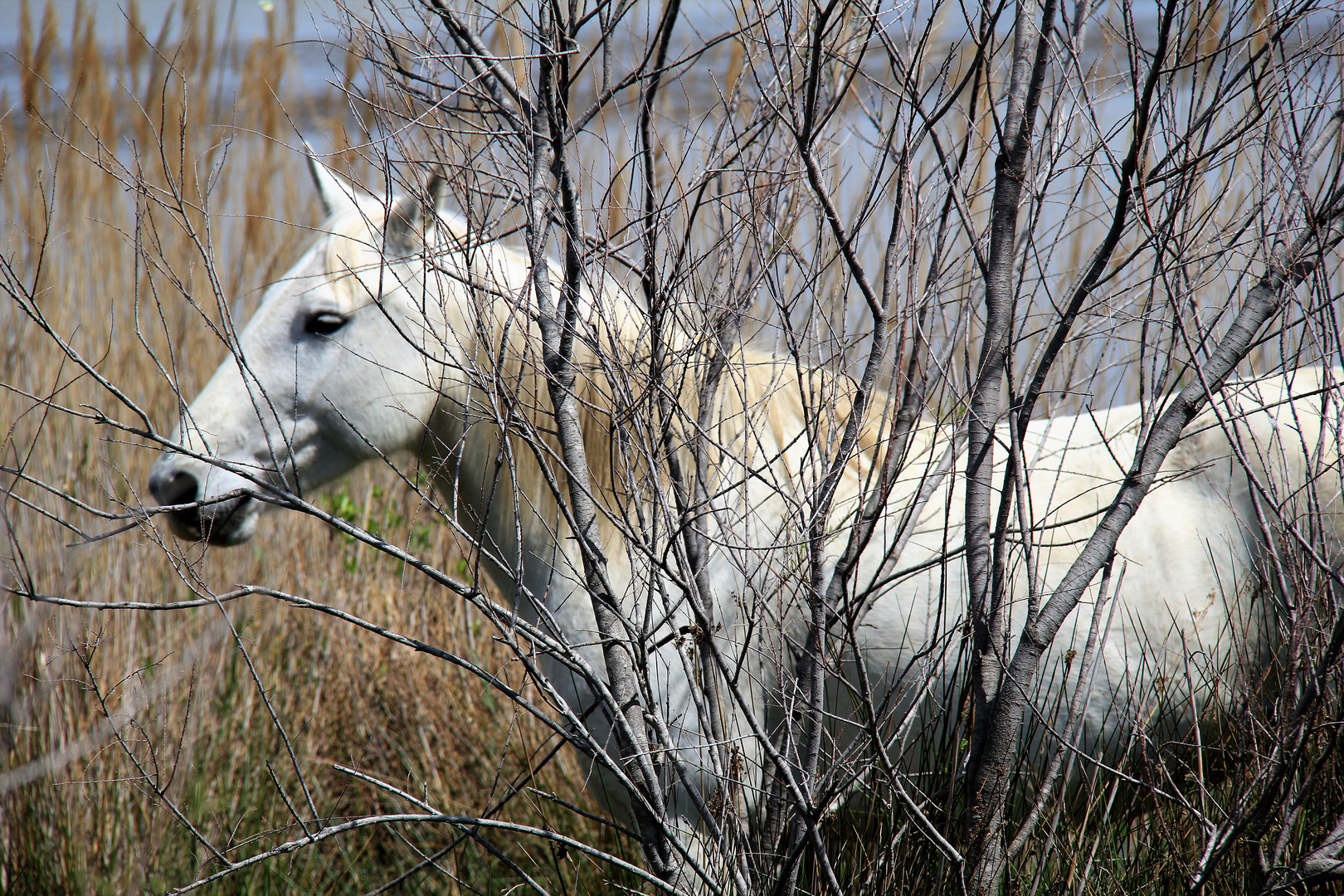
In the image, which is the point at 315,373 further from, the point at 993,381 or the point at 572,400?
the point at 993,381

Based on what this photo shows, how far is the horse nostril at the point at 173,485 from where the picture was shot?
74.5 inches

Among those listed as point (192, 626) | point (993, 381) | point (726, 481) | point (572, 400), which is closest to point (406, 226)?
point (572, 400)

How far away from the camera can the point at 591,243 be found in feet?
4.02

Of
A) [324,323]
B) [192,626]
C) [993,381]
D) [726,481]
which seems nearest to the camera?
[993,381]

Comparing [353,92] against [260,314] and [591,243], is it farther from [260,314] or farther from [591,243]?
[260,314]

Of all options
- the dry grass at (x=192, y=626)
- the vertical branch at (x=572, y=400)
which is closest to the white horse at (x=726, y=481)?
the dry grass at (x=192, y=626)

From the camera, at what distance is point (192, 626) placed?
2959 millimetres

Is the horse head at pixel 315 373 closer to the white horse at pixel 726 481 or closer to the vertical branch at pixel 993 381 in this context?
the white horse at pixel 726 481

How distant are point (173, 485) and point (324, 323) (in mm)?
485

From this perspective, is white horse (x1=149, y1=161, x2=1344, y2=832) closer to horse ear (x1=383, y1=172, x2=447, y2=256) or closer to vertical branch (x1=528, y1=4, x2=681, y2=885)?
horse ear (x1=383, y1=172, x2=447, y2=256)

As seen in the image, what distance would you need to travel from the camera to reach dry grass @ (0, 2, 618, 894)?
90.4 inches

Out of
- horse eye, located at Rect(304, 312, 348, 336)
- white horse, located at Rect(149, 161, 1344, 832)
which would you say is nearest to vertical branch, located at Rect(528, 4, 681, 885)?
white horse, located at Rect(149, 161, 1344, 832)

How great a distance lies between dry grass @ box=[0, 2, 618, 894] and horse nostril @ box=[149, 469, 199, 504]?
0.13 m

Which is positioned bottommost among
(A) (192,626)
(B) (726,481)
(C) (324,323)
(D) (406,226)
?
(A) (192,626)
